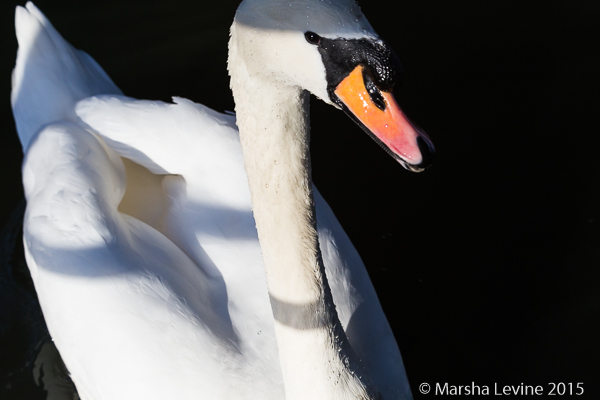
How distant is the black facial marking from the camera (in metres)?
1.93

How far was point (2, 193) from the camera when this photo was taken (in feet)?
16.7

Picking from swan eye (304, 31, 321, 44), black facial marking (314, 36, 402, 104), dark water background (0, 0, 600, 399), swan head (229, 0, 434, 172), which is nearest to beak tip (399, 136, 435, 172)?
swan head (229, 0, 434, 172)

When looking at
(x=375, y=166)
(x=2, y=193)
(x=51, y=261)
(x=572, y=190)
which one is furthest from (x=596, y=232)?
(x=2, y=193)

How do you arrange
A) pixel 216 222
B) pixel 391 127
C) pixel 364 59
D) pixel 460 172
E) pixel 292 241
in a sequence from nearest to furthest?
pixel 364 59 → pixel 391 127 → pixel 292 241 → pixel 216 222 → pixel 460 172

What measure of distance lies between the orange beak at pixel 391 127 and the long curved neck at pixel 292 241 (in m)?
0.24

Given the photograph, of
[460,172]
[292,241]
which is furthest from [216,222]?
[460,172]

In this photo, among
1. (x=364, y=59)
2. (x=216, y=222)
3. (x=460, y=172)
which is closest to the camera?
(x=364, y=59)

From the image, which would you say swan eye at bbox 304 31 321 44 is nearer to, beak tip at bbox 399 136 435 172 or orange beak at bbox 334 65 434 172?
orange beak at bbox 334 65 434 172

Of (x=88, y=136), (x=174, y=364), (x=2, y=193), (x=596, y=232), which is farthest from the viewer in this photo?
(x=2, y=193)

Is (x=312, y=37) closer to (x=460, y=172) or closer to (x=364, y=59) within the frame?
(x=364, y=59)

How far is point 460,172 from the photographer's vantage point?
5.12m

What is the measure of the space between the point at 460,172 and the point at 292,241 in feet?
9.35

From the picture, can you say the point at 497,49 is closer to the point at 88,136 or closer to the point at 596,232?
the point at 596,232

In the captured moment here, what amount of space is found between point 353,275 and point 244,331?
2.08 feet
